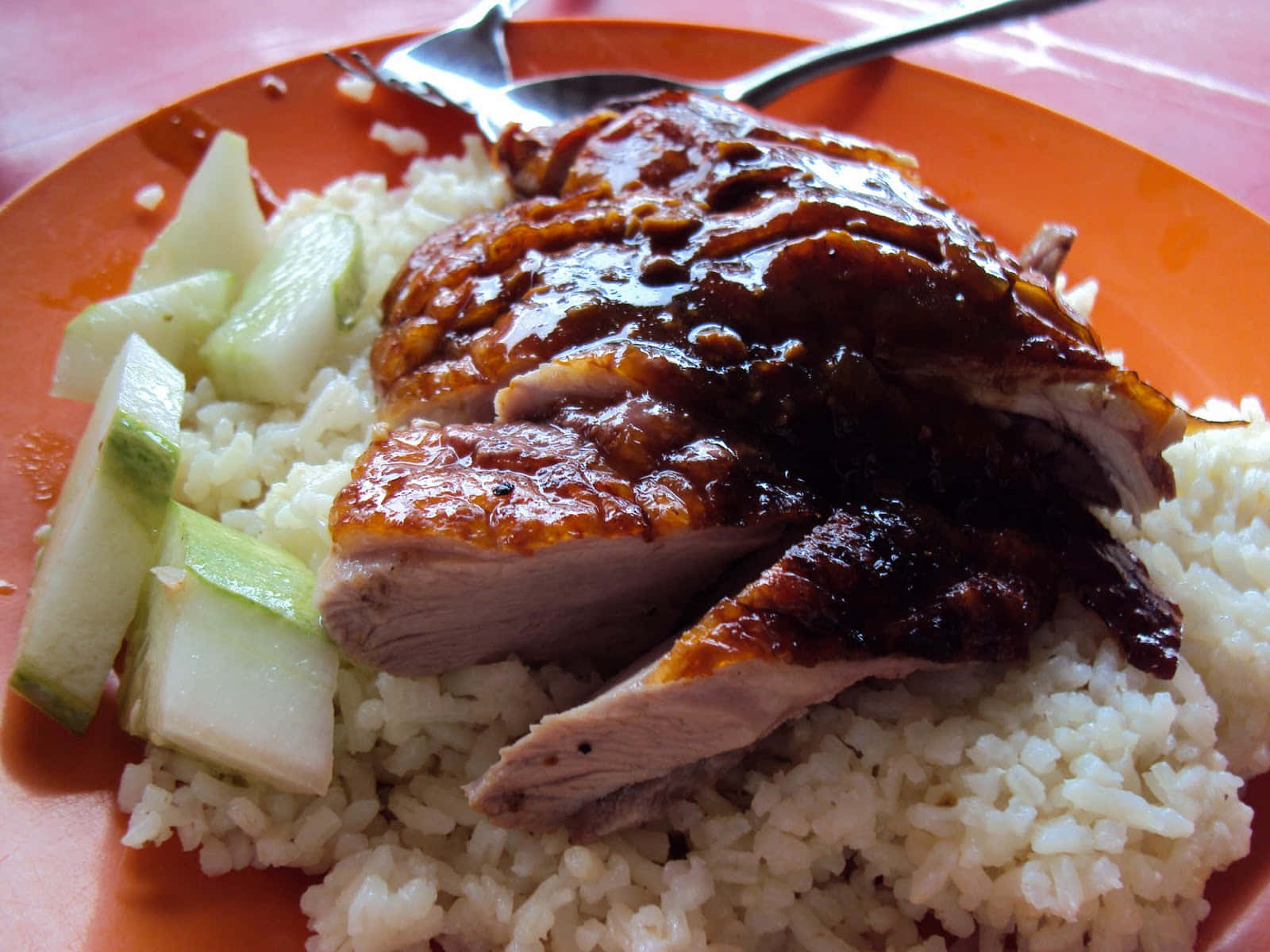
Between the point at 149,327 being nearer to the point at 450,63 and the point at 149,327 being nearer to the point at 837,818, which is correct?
the point at 450,63

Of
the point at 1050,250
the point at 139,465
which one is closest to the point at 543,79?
the point at 1050,250

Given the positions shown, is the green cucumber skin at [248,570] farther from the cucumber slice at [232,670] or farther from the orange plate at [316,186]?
the orange plate at [316,186]

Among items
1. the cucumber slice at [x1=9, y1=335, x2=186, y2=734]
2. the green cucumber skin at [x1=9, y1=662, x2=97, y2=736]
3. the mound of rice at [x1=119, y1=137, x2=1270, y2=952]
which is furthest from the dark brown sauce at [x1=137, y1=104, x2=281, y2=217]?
the green cucumber skin at [x1=9, y1=662, x2=97, y2=736]

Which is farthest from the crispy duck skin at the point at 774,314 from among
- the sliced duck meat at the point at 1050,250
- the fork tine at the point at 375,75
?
the fork tine at the point at 375,75

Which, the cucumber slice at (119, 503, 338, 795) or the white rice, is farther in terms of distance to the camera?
the white rice

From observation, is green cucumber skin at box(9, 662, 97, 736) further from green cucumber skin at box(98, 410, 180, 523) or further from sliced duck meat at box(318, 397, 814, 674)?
sliced duck meat at box(318, 397, 814, 674)

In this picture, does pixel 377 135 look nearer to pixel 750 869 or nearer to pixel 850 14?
pixel 850 14

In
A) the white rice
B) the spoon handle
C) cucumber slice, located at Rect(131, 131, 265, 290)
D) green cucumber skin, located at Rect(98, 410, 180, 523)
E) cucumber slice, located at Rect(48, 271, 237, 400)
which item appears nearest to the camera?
green cucumber skin, located at Rect(98, 410, 180, 523)
